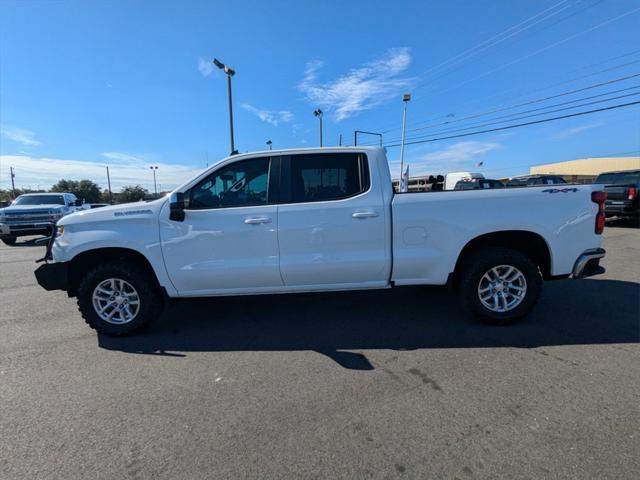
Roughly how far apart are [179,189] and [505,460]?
3.61 m

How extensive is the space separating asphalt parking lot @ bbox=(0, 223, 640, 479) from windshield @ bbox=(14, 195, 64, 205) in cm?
1183

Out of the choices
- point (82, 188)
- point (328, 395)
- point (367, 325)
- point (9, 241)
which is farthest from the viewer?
point (82, 188)

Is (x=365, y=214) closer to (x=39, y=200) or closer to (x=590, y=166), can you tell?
(x=39, y=200)

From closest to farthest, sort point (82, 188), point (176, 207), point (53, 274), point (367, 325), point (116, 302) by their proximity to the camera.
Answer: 1. point (176, 207)
2. point (53, 274)
3. point (116, 302)
4. point (367, 325)
5. point (82, 188)

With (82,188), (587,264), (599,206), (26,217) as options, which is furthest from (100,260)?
(82,188)

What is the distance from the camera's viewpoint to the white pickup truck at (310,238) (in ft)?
12.1

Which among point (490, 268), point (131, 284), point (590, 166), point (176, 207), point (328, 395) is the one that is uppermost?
point (590, 166)

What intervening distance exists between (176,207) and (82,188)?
251 ft

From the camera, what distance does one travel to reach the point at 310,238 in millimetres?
3695

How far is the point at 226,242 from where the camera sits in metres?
3.70

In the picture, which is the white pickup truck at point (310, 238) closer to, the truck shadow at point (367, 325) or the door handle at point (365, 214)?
the door handle at point (365, 214)

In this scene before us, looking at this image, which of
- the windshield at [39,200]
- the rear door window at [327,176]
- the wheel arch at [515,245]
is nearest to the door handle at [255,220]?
the rear door window at [327,176]

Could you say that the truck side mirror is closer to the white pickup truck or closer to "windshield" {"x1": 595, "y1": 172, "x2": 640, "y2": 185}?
the white pickup truck

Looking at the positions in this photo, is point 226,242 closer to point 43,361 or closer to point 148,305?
point 148,305
